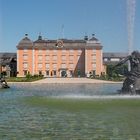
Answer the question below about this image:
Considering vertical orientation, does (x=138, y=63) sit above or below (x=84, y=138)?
above

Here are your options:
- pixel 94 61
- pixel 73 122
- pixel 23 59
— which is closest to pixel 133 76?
pixel 73 122

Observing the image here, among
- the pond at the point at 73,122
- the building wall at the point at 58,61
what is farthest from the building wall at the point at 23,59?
the pond at the point at 73,122

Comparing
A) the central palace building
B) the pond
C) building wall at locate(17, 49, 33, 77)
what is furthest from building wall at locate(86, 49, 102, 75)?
the pond

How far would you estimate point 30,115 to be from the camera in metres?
12.8

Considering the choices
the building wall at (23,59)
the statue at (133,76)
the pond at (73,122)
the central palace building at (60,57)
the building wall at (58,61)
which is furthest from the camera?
the building wall at (58,61)

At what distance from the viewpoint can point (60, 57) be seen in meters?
104

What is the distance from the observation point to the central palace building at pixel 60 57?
10131cm

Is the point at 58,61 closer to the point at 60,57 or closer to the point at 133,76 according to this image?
the point at 60,57

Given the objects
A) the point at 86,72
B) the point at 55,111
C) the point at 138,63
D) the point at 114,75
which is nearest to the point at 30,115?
the point at 55,111

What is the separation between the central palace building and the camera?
101312 millimetres

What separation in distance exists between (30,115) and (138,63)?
28.3 ft

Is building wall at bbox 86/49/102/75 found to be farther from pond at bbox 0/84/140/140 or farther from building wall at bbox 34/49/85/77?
pond at bbox 0/84/140/140

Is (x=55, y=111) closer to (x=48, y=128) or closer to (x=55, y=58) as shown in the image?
(x=48, y=128)

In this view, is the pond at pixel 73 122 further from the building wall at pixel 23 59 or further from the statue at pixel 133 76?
the building wall at pixel 23 59
